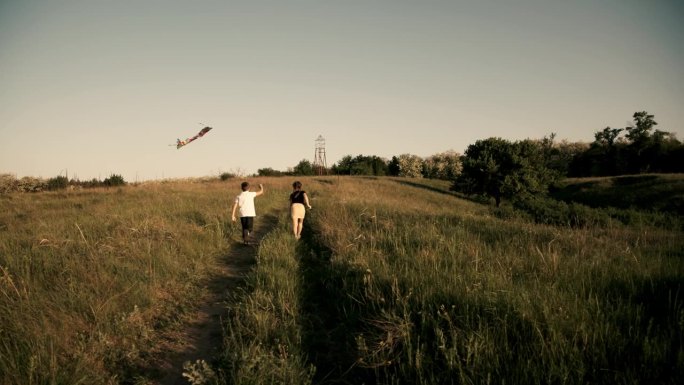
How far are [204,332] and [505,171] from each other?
39.4 m

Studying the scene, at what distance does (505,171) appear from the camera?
37.4 meters

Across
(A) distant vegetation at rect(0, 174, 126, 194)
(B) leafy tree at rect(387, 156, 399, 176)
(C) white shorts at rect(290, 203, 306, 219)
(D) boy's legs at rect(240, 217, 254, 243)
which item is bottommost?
(D) boy's legs at rect(240, 217, 254, 243)

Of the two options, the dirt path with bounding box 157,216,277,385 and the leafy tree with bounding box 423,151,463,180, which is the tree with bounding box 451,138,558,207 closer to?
the dirt path with bounding box 157,216,277,385

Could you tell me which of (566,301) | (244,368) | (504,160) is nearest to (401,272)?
(566,301)

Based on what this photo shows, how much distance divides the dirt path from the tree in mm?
35475

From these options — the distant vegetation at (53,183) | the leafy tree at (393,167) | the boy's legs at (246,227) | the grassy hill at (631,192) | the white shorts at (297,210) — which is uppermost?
the leafy tree at (393,167)

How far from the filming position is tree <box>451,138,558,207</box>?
35875 millimetres

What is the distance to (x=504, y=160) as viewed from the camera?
125 ft

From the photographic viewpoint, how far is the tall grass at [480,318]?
2760 millimetres

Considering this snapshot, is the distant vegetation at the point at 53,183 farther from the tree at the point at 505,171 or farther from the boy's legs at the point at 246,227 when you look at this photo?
the tree at the point at 505,171

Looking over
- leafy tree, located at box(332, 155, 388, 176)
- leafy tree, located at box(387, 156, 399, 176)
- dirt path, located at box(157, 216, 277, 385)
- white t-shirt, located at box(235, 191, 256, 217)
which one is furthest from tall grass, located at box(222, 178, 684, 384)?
leafy tree, located at box(387, 156, 399, 176)

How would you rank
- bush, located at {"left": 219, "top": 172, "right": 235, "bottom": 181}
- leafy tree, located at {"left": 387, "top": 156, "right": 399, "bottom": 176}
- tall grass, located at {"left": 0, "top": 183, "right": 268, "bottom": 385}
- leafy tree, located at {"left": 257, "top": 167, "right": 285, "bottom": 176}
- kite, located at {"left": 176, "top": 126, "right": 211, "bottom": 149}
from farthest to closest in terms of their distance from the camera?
1. leafy tree, located at {"left": 387, "top": 156, "right": 399, "bottom": 176}
2. leafy tree, located at {"left": 257, "top": 167, "right": 285, "bottom": 176}
3. bush, located at {"left": 219, "top": 172, "right": 235, "bottom": 181}
4. kite, located at {"left": 176, "top": 126, "right": 211, "bottom": 149}
5. tall grass, located at {"left": 0, "top": 183, "right": 268, "bottom": 385}

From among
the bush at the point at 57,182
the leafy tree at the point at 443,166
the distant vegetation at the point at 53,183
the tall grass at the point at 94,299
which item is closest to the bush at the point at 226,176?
the distant vegetation at the point at 53,183

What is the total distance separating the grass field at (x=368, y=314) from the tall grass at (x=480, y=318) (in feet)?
0.07
